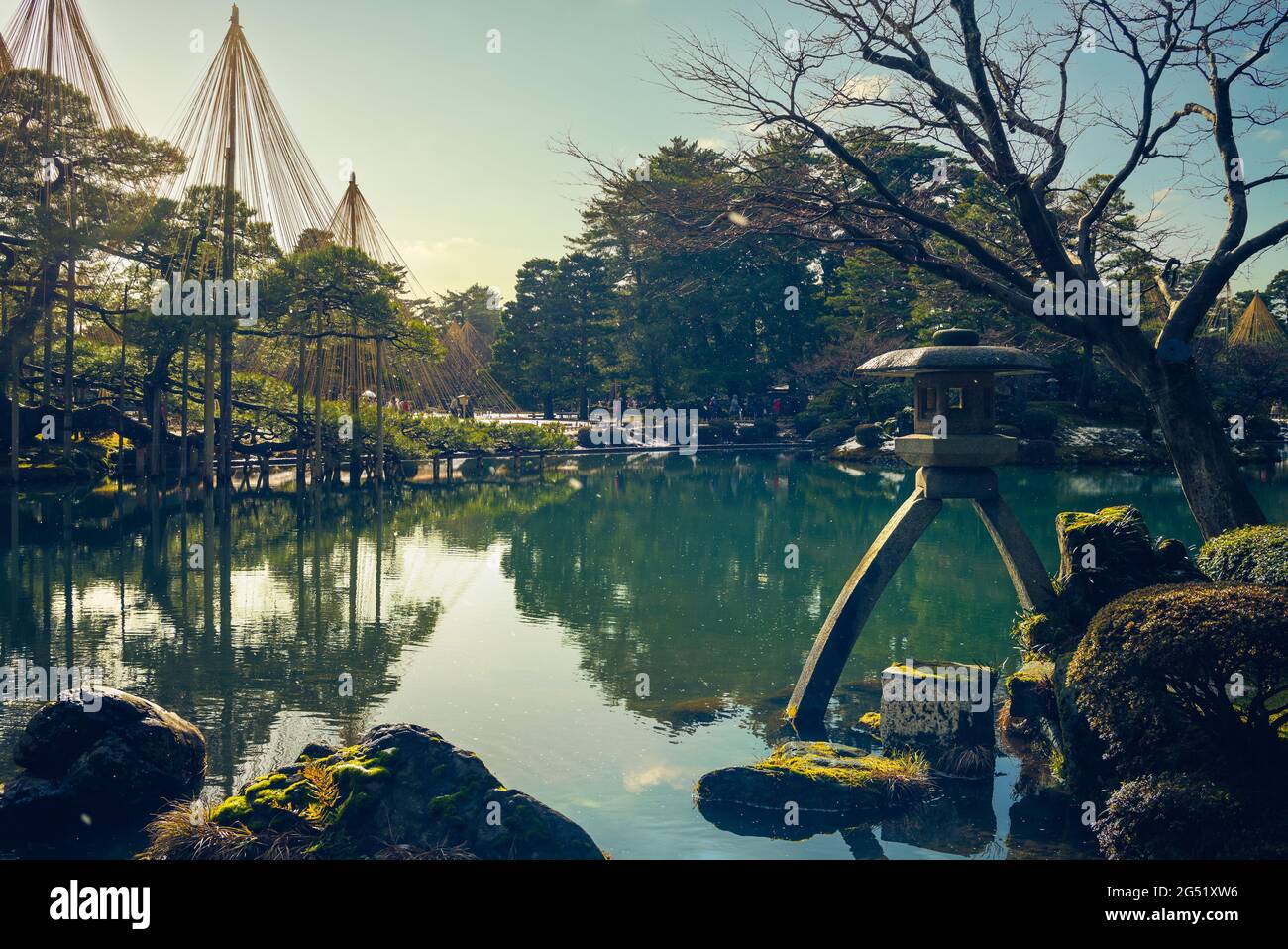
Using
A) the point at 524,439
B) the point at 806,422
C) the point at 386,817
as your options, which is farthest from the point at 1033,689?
the point at 806,422

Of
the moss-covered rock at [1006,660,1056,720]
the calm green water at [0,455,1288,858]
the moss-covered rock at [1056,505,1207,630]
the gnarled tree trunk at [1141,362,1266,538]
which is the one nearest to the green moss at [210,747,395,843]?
the calm green water at [0,455,1288,858]

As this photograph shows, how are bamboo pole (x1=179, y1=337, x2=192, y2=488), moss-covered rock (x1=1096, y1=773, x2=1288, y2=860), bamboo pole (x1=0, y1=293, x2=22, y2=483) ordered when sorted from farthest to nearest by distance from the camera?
bamboo pole (x1=179, y1=337, x2=192, y2=488) → bamboo pole (x1=0, y1=293, x2=22, y2=483) → moss-covered rock (x1=1096, y1=773, x2=1288, y2=860)

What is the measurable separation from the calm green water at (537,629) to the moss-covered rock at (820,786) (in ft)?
0.86

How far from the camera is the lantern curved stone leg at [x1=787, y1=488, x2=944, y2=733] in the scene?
918 centimetres

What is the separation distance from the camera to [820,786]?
766 cm

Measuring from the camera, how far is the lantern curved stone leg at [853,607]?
918cm

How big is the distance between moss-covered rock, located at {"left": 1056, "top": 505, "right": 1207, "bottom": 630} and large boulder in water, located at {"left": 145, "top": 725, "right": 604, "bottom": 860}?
5.01m

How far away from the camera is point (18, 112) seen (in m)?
27.4

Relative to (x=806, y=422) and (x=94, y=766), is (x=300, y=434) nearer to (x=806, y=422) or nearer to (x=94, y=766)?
(x=94, y=766)

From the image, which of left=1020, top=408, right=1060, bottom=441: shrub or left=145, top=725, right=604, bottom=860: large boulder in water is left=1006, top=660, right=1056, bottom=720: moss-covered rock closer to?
left=145, top=725, right=604, bottom=860: large boulder in water

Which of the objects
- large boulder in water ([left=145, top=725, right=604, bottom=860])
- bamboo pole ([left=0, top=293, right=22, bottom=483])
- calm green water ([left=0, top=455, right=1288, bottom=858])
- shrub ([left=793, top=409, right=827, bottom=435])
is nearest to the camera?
large boulder in water ([left=145, top=725, right=604, bottom=860])

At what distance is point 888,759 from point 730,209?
5669 mm
